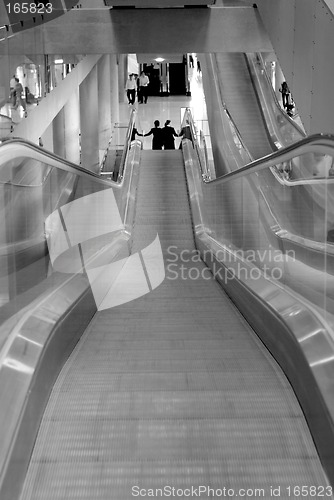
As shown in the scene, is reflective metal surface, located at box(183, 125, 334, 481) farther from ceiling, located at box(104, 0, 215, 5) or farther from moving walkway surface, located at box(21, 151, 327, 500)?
ceiling, located at box(104, 0, 215, 5)

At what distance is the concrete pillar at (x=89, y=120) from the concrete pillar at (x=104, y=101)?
140 inches

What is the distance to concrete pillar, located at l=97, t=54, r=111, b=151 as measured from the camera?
Result: 83.7ft

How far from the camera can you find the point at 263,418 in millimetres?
2654

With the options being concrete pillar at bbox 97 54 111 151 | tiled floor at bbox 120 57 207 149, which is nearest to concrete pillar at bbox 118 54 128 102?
tiled floor at bbox 120 57 207 149

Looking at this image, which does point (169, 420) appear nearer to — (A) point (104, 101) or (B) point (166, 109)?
(A) point (104, 101)

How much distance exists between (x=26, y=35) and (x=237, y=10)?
14.1 ft

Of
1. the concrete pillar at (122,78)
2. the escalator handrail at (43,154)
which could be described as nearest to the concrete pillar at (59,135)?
the escalator handrail at (43,154)

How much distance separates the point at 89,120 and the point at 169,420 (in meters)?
19.1

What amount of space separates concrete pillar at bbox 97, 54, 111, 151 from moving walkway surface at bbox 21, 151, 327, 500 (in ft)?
73.6

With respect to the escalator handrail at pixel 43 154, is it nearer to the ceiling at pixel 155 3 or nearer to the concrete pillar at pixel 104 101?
the ceiling at pixel 155 3

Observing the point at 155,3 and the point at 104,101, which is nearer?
the point at 155,3

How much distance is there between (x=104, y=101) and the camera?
25.9 meters

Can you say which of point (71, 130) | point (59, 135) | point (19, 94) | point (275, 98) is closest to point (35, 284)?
point (19, 94)

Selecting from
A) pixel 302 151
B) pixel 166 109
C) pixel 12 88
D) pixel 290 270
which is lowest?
pixel 290 270
